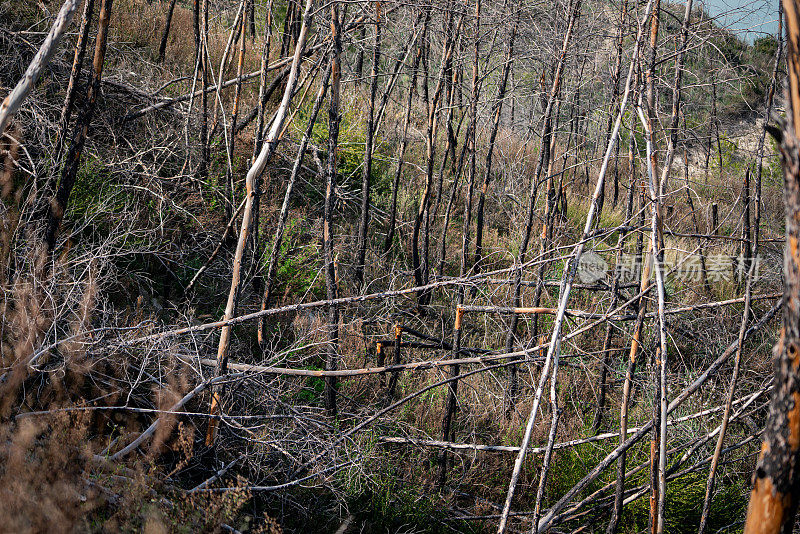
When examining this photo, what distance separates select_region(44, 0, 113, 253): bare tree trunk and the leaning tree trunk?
130 inches

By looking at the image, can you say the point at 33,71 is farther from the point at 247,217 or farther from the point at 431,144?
the point at 431,144

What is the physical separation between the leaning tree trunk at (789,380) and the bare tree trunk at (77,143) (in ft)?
10.8

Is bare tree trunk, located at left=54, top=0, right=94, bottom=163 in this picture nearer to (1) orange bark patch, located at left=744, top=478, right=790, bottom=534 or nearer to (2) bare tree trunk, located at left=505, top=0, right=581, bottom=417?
(2) bare tree trunk, located at left=505, top=0, right=581, bottom=417

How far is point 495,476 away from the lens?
386 centimetres

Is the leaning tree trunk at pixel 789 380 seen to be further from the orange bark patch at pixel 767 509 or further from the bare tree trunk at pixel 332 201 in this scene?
the bare tree trunk at pixel 332 201

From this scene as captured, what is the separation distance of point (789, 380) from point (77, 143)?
137 inches

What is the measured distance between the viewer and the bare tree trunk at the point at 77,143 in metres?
2.99

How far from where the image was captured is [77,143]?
10.1 feet

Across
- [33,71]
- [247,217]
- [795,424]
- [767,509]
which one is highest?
[33,71]

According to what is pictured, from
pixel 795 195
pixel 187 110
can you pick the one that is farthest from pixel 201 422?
pixel 187 110

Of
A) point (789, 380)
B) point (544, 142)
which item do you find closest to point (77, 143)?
point (544, 142)

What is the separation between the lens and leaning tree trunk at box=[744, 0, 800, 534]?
3.29 feet

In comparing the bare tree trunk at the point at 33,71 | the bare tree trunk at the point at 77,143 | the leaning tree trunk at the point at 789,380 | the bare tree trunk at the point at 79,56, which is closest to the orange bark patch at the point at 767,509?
the leaning tree trunk at the point at 789,380

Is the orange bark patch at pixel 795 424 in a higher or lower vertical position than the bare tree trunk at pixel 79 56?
lower
